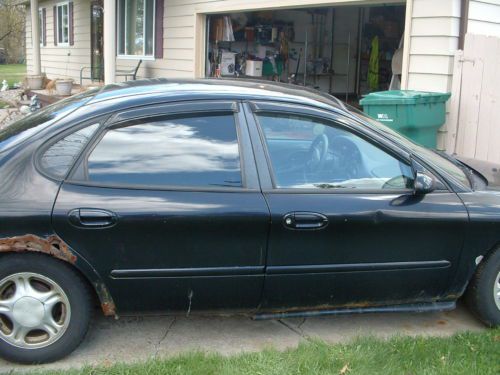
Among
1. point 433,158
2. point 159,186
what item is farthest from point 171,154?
point 433,158

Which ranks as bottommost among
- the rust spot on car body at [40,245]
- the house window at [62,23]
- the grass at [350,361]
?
the grass at [350,361]

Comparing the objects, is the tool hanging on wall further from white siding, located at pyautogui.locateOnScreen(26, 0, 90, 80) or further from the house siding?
white siding, located at pyautogui.locateOnScreen(26, 0, 90, 80)

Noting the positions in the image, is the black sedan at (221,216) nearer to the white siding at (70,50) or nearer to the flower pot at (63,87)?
the flower pot at (63,87)

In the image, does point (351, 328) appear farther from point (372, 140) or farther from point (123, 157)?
point (123, 157)

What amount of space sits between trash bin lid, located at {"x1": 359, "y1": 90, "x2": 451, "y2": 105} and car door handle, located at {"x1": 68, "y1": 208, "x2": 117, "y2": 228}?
4.14 meters

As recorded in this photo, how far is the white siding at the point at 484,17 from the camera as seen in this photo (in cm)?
675

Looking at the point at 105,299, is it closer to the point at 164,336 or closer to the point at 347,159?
the point at 164,336

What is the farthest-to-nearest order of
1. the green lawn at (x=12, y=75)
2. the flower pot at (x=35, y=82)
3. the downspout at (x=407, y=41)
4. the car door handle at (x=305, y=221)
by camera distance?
the green lawn at (x=12, y=75), the flower pot at (x=35, y=82), the downspout at (x=407, y=41), the car door handle at (x=305, y=221)

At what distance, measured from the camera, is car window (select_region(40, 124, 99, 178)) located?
3.11 meters

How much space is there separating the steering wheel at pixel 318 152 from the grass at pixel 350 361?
3.54ft

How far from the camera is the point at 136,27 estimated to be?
12570mm

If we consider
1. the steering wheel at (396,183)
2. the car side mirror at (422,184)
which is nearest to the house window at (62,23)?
the steering wheel at (396,183)

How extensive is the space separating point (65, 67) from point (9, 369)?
17.0 meters

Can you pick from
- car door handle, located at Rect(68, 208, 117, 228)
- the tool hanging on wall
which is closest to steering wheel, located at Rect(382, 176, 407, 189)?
car door handle, located at Rect(68, 208, 117, 228)
